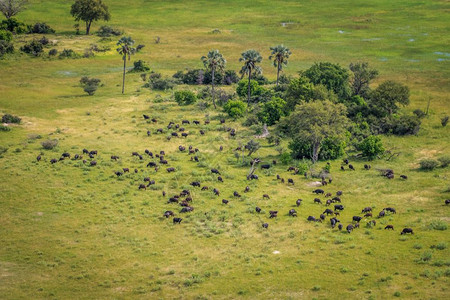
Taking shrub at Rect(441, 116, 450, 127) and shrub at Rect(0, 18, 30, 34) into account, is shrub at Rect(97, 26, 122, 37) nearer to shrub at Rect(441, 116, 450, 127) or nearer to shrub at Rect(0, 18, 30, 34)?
shrub at Rect(0, 18, 30, 34)

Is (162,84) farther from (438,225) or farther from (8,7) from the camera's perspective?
(8,7)

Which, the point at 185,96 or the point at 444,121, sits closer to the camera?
the point at 444,121

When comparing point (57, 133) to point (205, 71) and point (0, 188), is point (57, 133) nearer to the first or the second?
point (0, 188)

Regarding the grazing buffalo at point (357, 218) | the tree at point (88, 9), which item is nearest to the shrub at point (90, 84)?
the tree at point (88, 9)

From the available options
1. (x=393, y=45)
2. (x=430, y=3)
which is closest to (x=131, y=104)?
(x=393, y=45)

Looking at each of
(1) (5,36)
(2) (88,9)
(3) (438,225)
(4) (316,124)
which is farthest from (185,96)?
(2) (88,9)

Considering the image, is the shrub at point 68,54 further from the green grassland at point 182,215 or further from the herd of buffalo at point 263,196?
the herd of buffalo at point 263,196

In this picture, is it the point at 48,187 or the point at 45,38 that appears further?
the point at 45,38
